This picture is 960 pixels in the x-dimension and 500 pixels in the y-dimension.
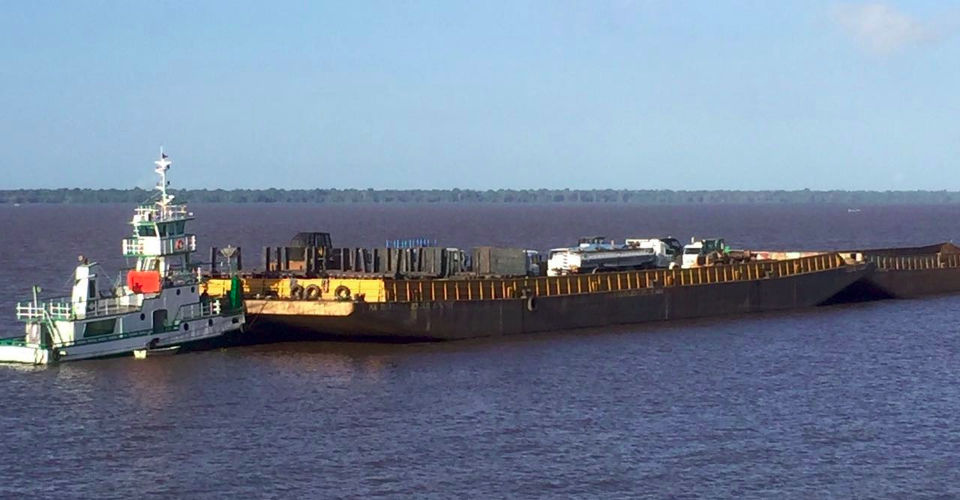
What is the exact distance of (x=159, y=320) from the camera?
53781 mm

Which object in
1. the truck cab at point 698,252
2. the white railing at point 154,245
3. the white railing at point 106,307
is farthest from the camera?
the truck cab at point 698,252

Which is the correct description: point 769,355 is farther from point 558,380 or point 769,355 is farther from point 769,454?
point 769,454

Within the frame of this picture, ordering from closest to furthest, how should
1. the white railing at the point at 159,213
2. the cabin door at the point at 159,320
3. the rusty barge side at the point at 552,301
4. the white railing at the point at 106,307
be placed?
the white railing at the point at 106,307
the cabin door at the point at 159,320
the white railing at the point at 159,213
the rusty barge side at the point at 552,301

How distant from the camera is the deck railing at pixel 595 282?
191ft

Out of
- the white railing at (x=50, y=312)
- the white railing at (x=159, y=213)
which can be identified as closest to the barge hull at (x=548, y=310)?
the white railing at (x=159, y=213)

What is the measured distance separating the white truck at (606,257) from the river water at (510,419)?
19.8 ft

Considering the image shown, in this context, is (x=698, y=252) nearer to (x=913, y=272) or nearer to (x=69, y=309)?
(x=913, y=272)

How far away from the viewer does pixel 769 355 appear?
2201 inches

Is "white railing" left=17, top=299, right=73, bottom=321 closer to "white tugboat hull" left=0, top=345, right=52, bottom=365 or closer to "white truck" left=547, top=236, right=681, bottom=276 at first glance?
"white tugboat hull" left=0, top=345, right=52, bottom=365

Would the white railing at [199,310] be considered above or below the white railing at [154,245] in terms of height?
below

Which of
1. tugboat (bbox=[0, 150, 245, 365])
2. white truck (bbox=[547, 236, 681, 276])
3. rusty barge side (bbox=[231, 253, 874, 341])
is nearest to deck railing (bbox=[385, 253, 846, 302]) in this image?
rusty barge side (bbox=[231, 253, 874, 341])

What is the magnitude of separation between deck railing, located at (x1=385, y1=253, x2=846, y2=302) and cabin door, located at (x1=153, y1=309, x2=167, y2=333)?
30.5 ft

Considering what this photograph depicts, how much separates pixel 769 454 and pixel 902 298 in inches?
1896

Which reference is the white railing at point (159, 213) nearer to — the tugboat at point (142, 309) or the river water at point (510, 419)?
the tugboat at point (142, 309)
